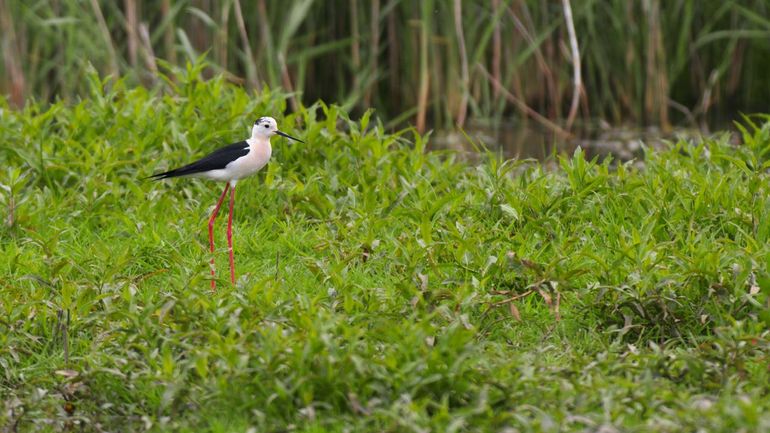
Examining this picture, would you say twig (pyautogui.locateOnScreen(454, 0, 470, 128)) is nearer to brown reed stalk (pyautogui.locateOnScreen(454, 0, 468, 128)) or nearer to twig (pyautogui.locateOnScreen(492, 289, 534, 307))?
brown reed stalk (pyautogui.locateOnScreen(454, 0, 468, 128))

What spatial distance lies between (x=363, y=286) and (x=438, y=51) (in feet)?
14.3

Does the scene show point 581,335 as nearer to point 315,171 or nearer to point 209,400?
point 209,400

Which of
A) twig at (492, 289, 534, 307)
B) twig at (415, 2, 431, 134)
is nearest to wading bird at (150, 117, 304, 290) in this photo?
twig at (492, 289, 534, 307)

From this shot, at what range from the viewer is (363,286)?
16.4ft

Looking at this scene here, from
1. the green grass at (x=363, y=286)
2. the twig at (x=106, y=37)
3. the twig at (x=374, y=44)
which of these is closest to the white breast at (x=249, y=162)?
the green grass at (x=363, y=286)

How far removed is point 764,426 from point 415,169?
3.17m

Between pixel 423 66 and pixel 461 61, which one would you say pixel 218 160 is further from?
pixel 461 61

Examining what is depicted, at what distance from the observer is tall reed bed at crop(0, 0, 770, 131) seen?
8633mm

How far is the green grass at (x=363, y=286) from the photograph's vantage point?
3846 mm

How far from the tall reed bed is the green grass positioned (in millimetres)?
1928

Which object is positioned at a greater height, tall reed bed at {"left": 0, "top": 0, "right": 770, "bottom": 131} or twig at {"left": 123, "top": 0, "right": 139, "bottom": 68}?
twig at {"left": 123, "top": 0, "right": 139, "bottom": 68}

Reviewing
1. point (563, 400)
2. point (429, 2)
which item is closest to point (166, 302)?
point (563, 400)

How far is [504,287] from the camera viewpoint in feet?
16.2

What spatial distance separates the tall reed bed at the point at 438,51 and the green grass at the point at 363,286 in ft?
6.32
